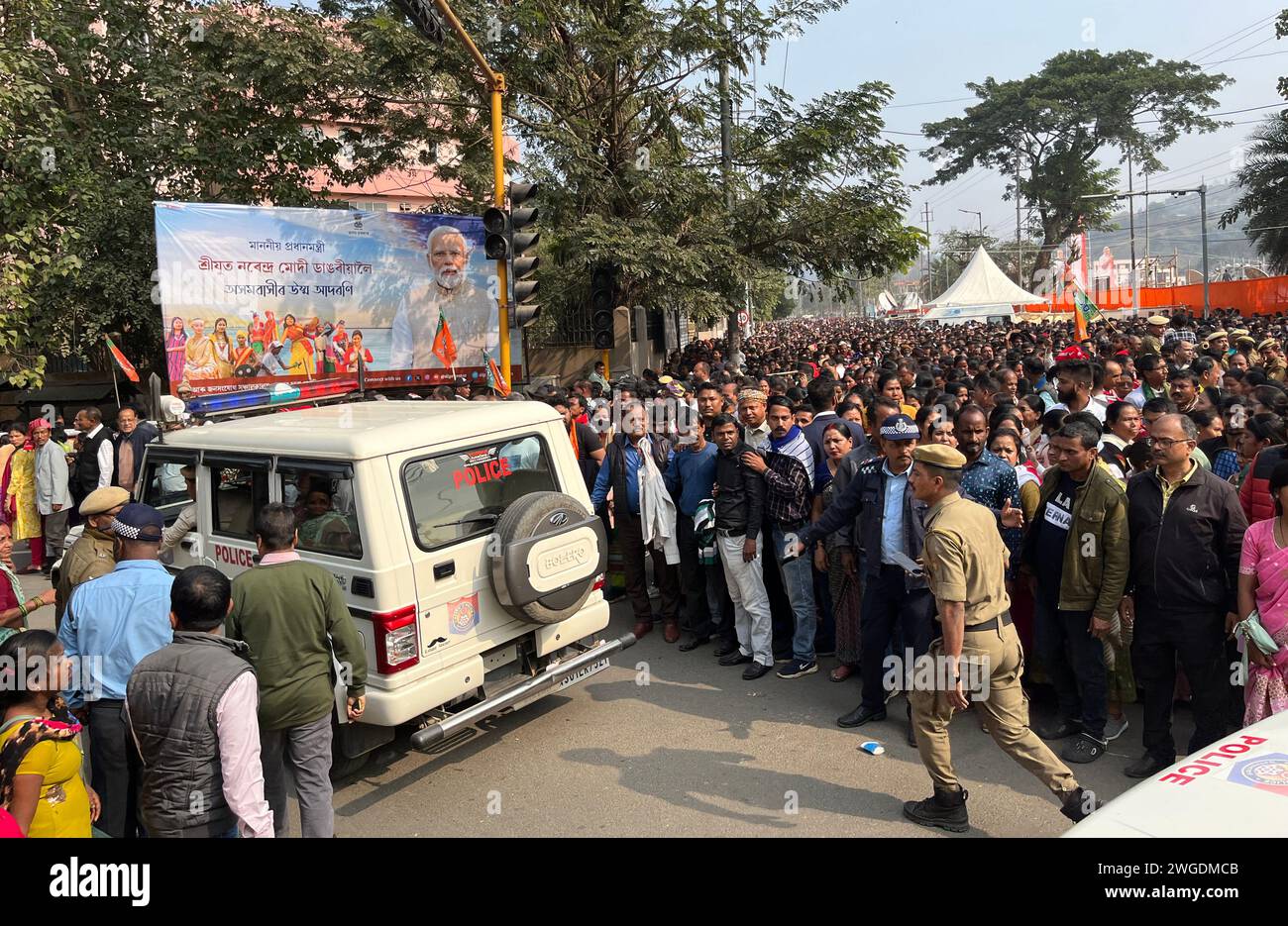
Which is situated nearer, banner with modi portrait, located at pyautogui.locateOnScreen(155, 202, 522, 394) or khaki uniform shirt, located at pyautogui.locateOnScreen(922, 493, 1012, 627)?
khaki uniform shirt, located at pyautogui.locateOnScreen(922, 493, 1012, 627)

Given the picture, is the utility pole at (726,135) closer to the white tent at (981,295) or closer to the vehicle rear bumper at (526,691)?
the vehicle rear bumper at (526,691)

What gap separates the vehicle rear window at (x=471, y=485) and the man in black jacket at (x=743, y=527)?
1480 mm

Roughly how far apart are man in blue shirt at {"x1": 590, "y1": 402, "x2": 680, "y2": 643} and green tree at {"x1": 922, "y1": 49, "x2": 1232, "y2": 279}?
1893 inches

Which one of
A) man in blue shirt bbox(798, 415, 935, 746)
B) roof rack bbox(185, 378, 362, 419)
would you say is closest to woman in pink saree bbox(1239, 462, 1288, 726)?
man in blue shirt bbox(798, 415, 935, 746)

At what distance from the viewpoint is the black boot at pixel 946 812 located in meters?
4.15

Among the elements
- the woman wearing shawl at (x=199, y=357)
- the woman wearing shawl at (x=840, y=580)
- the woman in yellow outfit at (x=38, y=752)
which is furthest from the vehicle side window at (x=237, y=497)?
the woman wearing shawl at (x=199, y=357)

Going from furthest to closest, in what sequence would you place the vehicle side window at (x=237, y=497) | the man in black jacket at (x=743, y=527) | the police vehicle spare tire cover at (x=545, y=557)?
1. the man in black jacket at (x=743, y=527)
2. the vehicle side window at (x=237, y=497)
3. the police vehicle spare tire cover at (x=545, y=557)

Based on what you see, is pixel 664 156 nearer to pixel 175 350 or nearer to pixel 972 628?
pixel 175 350

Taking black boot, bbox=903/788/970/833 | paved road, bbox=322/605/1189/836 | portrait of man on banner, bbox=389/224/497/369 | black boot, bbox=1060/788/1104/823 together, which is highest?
portrait of man on banner, bbox=389/224/497/369

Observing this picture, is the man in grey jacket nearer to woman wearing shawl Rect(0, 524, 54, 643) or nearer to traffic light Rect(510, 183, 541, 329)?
traffic light Rect(510, 183, 541, 329)

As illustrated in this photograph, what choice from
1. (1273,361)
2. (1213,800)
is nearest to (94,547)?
(1213,800)

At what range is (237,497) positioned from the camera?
5.11m

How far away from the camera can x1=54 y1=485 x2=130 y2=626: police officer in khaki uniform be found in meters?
4.64
